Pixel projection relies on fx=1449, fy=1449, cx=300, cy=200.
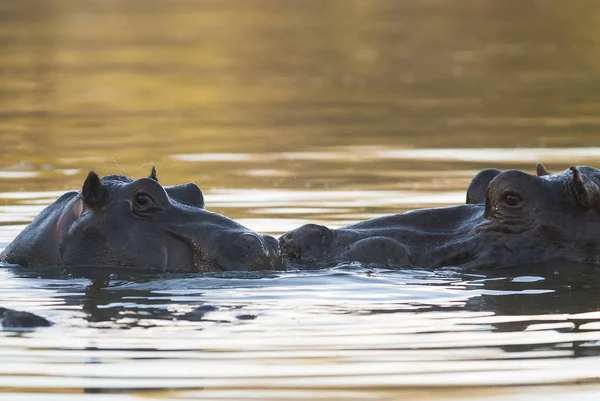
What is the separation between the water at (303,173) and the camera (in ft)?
24.7

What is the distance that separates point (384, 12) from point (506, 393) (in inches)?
1845

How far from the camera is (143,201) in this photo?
1004 cm

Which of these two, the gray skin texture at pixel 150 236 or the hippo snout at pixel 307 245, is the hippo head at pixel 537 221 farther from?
the gray skin texture at pixel 150 236

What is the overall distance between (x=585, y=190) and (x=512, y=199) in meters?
0.51

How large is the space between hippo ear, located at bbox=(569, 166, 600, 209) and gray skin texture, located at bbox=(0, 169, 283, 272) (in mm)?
2115

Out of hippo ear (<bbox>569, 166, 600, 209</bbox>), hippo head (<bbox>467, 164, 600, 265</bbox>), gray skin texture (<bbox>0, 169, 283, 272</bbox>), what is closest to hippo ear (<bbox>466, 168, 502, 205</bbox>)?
A: hippo head (<bbox>467, 164, 600, 265</bbox>)

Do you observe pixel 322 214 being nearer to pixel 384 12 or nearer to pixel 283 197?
pixel 283 197

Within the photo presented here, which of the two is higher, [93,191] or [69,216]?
[93,191]

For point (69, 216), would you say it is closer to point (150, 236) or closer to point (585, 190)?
point (150, 236)

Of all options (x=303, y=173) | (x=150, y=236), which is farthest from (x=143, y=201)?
(x=303, y=173)

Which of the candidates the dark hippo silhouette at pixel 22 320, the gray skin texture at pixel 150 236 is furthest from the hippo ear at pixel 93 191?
the dark hippo silhouette at pixel 22 320

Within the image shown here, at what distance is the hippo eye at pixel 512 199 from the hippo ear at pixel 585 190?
15.6 inches

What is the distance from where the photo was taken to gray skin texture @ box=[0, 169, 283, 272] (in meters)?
9.89

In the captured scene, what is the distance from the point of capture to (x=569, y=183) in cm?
1011
